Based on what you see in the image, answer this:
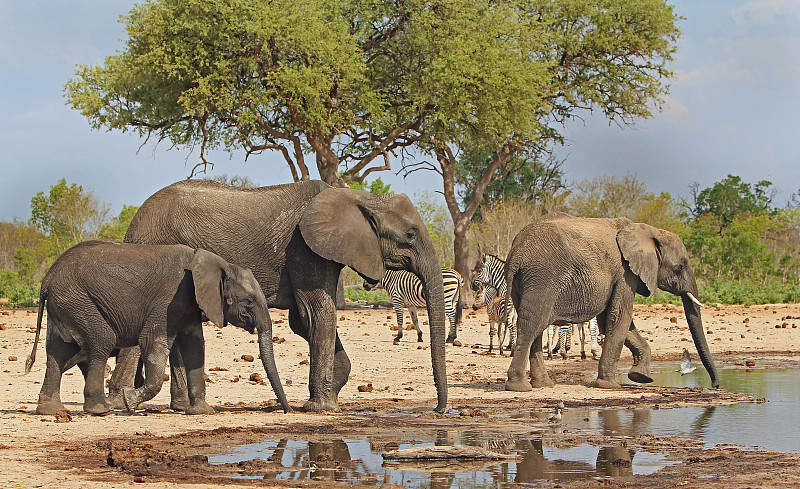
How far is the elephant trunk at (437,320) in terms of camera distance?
38.2 feet

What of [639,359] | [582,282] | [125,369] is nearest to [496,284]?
[639,359]

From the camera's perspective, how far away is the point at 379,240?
11.9m

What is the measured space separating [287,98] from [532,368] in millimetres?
18811

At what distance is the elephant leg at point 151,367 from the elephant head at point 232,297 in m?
0.59

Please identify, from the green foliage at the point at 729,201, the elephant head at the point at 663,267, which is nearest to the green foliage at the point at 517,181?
the green foliage at the point at 729,201

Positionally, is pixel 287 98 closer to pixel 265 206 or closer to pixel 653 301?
pixel 653 301

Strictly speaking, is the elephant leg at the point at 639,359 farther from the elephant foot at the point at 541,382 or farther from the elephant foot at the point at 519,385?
the elephant foot at the point at 519,385

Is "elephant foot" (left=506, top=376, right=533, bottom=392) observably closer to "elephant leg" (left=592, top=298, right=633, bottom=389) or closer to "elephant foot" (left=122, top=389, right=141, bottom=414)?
"elephant leg" (left=592, top=298, right=633, bottom=389)

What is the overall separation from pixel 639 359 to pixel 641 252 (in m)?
1.62

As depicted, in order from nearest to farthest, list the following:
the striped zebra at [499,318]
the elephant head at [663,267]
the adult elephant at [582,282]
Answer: the adult elephant at [582,282]
the elephant head at [663,267]
the striped zebra at [499,318]

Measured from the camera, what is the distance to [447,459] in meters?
8.76

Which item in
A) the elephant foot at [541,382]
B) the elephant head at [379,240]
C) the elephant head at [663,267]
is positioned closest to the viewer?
the elephant head at [379,240]

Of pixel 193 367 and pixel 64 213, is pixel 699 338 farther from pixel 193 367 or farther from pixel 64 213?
pixel 64 213

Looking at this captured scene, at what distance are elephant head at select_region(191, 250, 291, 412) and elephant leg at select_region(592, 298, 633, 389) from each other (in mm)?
5537
